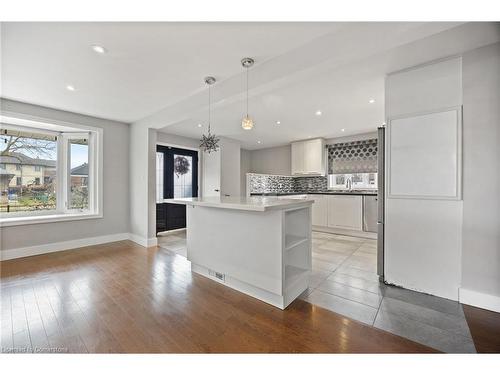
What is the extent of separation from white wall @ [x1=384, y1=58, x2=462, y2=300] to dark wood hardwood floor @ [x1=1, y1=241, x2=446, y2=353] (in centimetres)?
98

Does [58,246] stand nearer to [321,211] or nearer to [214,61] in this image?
[214,61]

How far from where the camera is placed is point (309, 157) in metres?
5.50

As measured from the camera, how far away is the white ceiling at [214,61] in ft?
5.28

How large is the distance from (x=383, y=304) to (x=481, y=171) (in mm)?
1483

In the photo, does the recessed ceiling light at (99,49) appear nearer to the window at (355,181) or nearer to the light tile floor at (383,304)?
the light tile floor at (383,304)

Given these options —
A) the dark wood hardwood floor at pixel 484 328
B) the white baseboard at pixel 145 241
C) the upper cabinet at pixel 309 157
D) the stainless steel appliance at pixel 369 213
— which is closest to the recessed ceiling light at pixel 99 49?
the white baseboard at pixel 145 241

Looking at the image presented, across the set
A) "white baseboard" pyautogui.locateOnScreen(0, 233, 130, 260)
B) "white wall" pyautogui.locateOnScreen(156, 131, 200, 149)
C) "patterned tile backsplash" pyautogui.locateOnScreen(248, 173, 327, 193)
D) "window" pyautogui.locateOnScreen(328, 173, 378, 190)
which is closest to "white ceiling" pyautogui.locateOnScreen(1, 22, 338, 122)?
"white wall" pyautogui.locateOnScreen(156, 131, 200, 149)

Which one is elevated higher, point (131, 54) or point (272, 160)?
point (131, 54)

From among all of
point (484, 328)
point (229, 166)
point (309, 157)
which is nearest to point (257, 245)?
point (484, 328)

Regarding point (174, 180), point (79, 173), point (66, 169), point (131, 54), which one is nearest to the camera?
point (131, 54)

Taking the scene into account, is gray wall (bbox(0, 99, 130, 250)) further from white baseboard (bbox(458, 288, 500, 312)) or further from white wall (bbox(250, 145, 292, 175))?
white baseboard (bbox(458, 288, 500, 312))

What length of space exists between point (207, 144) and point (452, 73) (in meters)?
2.72
